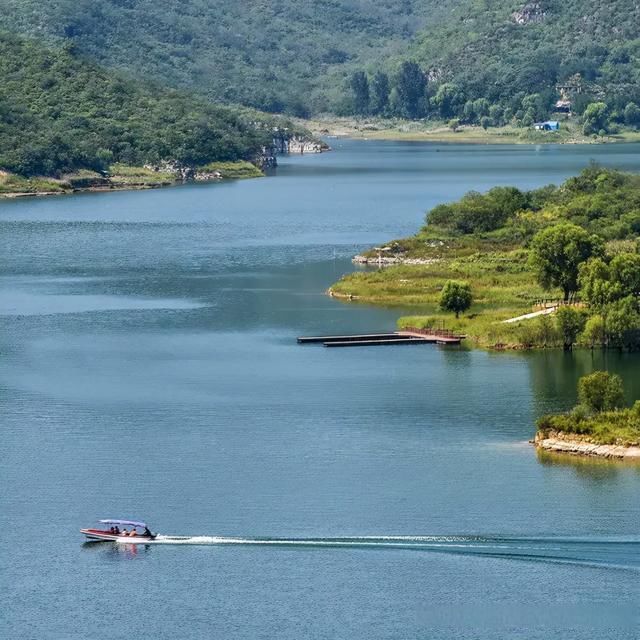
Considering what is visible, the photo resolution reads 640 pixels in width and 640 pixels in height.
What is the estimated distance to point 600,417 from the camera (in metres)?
59.1

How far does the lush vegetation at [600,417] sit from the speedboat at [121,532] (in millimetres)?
14409

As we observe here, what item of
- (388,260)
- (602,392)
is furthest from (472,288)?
(602,392)

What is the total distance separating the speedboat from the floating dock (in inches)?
1065

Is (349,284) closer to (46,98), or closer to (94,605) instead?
(94,605)

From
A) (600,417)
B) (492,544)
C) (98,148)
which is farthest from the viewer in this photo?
(98,148)

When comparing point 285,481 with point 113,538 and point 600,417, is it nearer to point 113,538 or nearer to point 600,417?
point 113,538

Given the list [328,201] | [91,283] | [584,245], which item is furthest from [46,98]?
[584,245]

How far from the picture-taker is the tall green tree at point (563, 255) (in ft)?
267

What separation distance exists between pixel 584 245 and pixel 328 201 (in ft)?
221

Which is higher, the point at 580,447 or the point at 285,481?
the point at 580,447

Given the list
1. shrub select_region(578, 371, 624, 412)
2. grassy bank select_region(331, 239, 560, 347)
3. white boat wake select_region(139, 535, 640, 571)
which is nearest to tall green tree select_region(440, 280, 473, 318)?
grassy bank select_region(331, 239, 560, 347)

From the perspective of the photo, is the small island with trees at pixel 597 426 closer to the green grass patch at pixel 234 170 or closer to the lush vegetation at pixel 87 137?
the lush vegetation at pixel 87 137

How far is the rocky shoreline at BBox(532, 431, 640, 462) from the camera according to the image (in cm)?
5656

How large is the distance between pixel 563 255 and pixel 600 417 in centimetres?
2294
